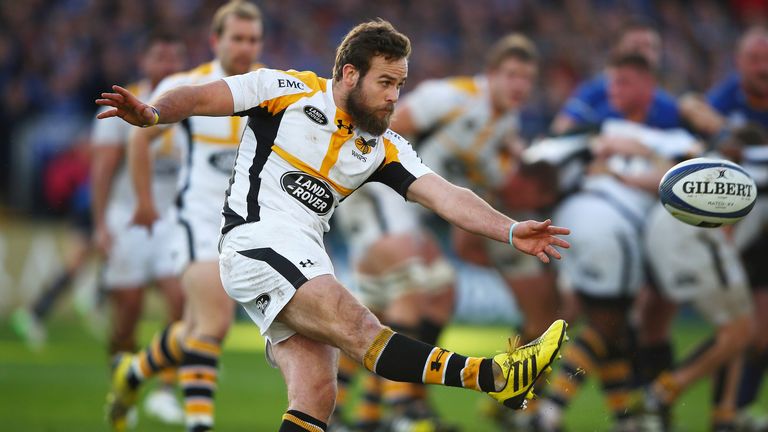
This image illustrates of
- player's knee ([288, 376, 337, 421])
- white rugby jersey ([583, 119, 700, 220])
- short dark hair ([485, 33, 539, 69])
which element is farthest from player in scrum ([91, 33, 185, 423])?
player's knee ([288, 376, 337, 421])

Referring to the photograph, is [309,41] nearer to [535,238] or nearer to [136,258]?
[136,258]

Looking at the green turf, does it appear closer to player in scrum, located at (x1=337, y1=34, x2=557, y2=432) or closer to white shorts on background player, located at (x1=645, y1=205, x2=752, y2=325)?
player in scrum, located at (x1=337, y1=34, x2=557, y2=432)

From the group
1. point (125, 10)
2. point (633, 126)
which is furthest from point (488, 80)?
point (125, 10)

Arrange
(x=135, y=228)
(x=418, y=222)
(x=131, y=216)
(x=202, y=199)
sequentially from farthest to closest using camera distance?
1. (x=135, y=228)
2. (x=131, y=216)
3. (x=418, y=222)
4. (x=202, y=199)

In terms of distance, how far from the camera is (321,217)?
5.48 m

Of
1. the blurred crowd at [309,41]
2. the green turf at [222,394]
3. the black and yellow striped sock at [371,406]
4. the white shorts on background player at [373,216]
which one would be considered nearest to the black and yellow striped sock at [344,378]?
the black and yellow striped sock at [371,406]

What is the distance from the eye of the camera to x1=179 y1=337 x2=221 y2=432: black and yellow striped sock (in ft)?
21.7

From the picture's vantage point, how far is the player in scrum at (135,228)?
360 inches

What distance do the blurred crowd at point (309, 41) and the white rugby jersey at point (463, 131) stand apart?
9.24 metres

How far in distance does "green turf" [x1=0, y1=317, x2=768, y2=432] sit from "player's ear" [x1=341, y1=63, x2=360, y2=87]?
373cm

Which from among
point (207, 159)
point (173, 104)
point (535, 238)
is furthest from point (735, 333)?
point (173, 104)

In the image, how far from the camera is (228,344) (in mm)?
14945

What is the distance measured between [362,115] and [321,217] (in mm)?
535

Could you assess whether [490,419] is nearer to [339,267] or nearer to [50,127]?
[339,267]
